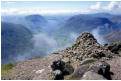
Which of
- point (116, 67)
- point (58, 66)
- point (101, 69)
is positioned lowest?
point (116, 67)

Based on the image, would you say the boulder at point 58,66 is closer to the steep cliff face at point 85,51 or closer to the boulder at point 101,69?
the steep cliff face at point 85,51

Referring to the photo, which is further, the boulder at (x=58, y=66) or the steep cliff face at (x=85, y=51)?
the steep cliff face at (x=85, y=51)

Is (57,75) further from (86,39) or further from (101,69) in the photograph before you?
(86,39)

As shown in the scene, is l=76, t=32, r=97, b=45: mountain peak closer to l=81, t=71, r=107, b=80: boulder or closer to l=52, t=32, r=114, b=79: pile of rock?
l=52, t=32, r=114, b=79: pile of rock

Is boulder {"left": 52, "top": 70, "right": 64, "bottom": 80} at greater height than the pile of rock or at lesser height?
lesser

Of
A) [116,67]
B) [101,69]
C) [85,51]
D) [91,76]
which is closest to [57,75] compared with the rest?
[91,76]

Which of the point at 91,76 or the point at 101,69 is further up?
the point at 101,69

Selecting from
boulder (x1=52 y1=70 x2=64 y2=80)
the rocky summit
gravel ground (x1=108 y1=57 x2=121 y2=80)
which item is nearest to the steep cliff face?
the rocky summit

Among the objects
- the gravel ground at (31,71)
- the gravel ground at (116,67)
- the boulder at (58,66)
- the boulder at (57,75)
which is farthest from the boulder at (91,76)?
the gravel ground at (31,71)

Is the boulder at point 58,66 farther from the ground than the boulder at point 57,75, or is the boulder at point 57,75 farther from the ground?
the boulder at point 58,66
